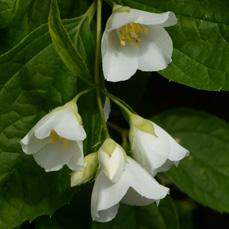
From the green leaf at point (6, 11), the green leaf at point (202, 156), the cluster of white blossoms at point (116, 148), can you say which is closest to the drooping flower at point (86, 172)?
the cluster of white blossoms at point (116, 148)

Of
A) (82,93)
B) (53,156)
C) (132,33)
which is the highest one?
(132,33)

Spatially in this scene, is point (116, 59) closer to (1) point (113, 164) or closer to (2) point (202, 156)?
(1) point (113, 164)

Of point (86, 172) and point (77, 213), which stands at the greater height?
point (86, 172)

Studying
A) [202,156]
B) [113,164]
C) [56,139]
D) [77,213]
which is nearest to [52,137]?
[56,139]

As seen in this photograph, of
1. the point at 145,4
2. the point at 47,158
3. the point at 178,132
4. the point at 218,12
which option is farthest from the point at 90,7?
the point at 178,132

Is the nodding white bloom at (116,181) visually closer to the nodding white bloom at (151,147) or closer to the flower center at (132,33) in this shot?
the nodding white bloom at (151,147)

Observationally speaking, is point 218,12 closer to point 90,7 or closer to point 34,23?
point 90,7
